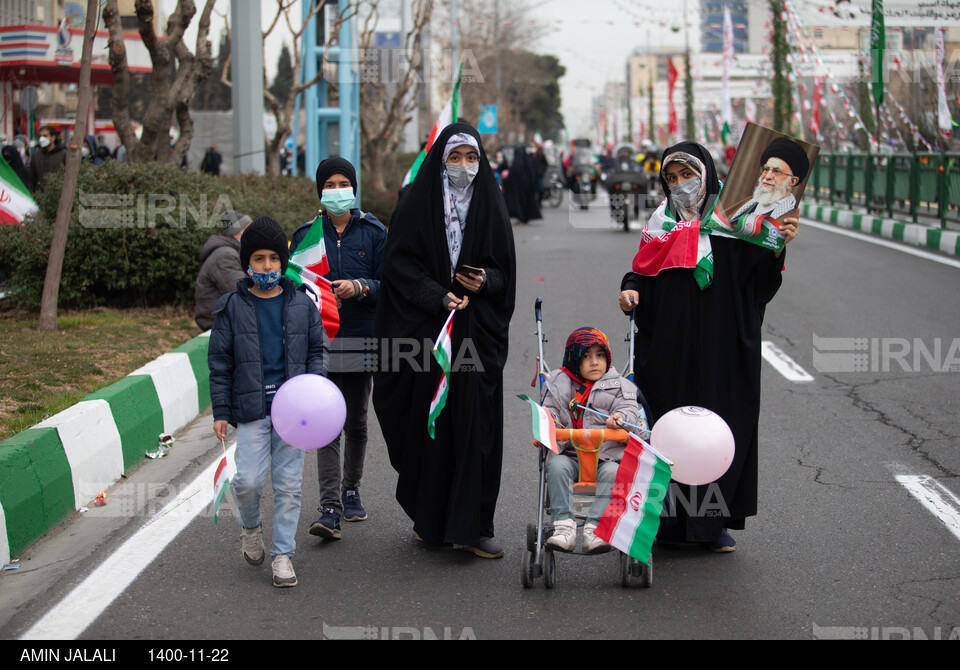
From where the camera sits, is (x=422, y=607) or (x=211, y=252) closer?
(x=422, y=607)

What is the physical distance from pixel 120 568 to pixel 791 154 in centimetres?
330

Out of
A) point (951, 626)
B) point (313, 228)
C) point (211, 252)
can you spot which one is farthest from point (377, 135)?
point (951, 626)

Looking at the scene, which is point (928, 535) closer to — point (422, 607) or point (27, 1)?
point (422, 607)

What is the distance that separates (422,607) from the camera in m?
4.42

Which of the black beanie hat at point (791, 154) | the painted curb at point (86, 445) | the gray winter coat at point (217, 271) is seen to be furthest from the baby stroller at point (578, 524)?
the gray winter coat at point (217, 271)

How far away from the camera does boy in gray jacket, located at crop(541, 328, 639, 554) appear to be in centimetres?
462

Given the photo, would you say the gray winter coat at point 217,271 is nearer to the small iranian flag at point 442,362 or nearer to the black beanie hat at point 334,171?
the black beanie hat at point 334,171

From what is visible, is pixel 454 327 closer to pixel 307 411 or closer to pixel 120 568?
pixel 307 411

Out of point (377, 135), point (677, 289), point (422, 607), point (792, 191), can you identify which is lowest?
point (422, 607)

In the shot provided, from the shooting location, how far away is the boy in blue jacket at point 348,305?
212 inches

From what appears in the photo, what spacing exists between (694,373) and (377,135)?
22.6 meters

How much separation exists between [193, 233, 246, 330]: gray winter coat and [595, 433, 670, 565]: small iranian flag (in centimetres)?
482

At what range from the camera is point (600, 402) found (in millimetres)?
4809

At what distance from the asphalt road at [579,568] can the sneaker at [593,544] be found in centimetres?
20
